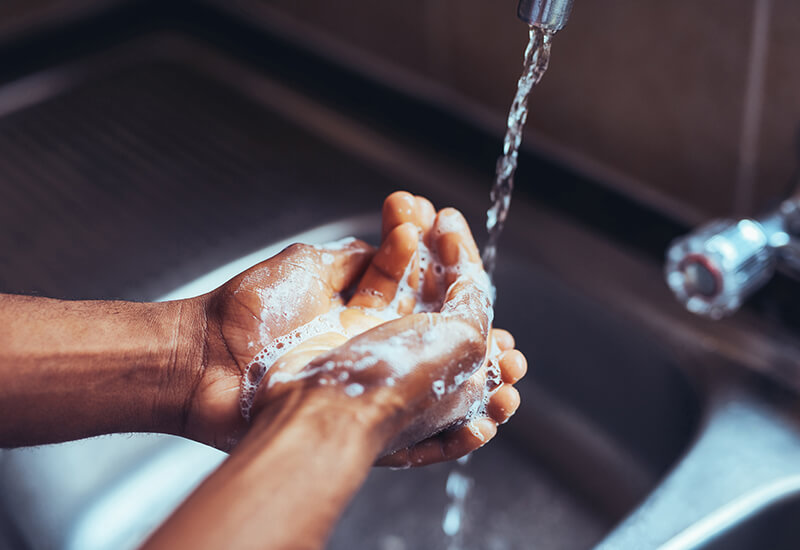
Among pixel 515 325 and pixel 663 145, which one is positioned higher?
pixel 663 145

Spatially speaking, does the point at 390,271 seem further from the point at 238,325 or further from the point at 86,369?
the point at 86,369

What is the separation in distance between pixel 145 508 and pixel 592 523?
0.49m

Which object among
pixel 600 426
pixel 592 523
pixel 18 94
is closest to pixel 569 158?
pixel 600 426

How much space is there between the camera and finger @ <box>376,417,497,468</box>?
521mm

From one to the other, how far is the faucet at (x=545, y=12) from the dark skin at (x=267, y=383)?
179 millimetres

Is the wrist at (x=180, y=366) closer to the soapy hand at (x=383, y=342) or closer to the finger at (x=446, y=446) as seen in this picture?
the soapy hand at (x=383, y=342)

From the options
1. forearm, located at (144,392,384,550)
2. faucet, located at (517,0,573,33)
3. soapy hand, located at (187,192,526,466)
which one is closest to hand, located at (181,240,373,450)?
soapy hand, located at (187,192,526,466)

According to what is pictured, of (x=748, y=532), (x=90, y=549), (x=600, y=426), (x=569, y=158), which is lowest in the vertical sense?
(x=90, y=549)

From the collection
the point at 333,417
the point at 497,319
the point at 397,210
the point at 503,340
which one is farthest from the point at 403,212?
the point at 497,319

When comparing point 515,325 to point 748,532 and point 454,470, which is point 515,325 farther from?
point 748,532

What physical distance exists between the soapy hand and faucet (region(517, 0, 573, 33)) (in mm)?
178

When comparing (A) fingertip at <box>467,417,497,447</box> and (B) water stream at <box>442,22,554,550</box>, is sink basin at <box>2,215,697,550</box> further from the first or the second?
(A) fingertip at <box>467,417,497,447</box>

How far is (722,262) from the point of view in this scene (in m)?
0.64

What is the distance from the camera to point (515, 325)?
0.91 metres
